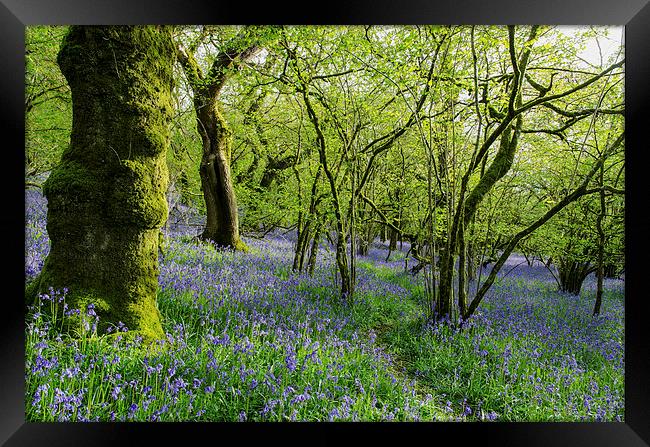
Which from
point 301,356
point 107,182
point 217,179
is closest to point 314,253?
point 217,179

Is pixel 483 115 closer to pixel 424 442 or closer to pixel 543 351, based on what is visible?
pixel 543 351

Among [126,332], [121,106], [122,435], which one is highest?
[121,106]

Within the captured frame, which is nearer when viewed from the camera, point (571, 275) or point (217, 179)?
point (217, 179)

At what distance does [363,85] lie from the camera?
4039 millimetres

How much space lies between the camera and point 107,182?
2.26 meters

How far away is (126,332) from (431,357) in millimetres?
2363

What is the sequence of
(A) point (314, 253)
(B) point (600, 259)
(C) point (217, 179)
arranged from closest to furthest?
(B) point (600, 259) → (C) point (217, 179) → (A) point (314, 253)

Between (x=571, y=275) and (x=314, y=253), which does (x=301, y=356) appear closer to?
(x=314, y=253)
